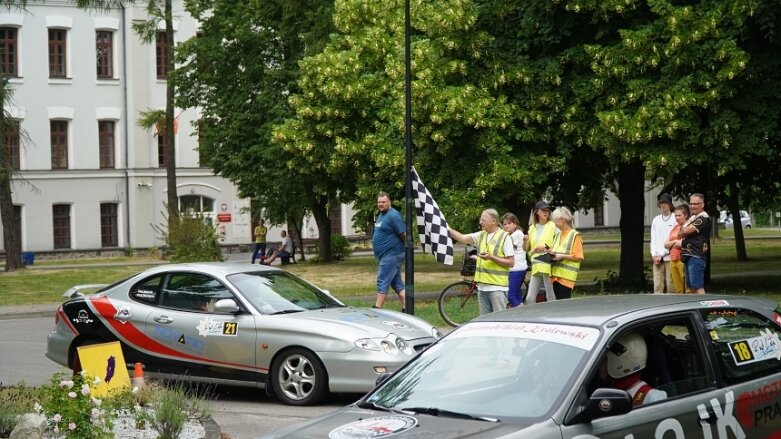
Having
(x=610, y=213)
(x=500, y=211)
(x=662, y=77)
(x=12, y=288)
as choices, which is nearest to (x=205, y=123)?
(x=12, y=288)

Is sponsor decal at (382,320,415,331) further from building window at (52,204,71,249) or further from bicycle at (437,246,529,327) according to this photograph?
building window at (52,204,71,249)

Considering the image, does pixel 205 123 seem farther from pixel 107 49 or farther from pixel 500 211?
pixel 500 211

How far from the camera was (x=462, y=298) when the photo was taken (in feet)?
59.8

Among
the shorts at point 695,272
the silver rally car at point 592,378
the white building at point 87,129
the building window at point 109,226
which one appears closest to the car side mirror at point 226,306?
the silver rally car at point 592,378

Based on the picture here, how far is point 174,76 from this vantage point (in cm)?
4478

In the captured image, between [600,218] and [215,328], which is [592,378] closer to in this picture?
[215,328]

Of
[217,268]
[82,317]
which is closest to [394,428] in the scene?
[217,268]

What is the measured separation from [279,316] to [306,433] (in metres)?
5.87

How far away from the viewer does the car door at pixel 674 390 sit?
231 inches

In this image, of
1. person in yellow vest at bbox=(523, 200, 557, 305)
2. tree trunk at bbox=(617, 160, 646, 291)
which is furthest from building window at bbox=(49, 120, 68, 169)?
person in yellow vest at bbox=(523, 200, 557, 305)

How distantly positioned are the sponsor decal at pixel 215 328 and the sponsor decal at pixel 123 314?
1.00 m

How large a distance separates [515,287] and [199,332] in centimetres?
519

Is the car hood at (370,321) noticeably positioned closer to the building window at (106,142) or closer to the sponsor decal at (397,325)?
the sponsor decal at (397,325)

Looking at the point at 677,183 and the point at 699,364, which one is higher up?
the point at 677,183
